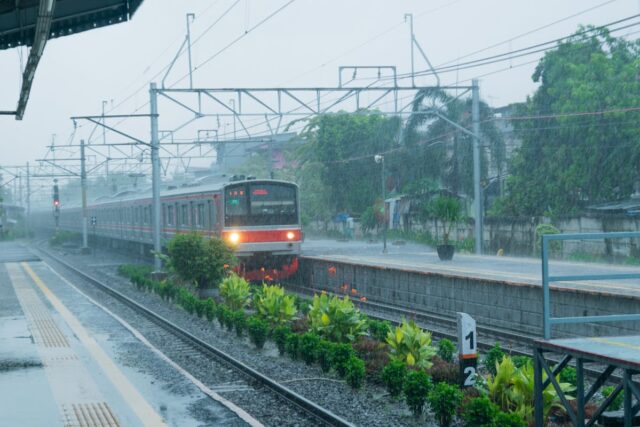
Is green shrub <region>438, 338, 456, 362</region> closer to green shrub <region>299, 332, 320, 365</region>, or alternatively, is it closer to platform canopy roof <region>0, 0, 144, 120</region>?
green shrub <region>299, 332, 320, 365</region>

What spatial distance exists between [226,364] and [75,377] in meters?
2.07

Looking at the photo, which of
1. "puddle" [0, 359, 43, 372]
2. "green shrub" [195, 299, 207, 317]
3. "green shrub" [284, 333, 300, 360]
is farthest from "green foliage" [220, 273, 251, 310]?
"puddle" [0, 359, 43, 372]

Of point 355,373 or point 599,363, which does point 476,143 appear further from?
point 599,363

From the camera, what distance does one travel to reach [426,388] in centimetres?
812

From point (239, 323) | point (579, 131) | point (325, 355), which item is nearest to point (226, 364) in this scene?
point (325, 355)

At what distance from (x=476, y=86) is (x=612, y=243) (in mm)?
5955

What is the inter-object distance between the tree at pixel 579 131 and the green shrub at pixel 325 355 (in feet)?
54.0

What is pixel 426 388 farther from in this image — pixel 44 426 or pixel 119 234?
pixel 119 234

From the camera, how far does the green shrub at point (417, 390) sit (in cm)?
811

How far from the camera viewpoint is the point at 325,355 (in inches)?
413

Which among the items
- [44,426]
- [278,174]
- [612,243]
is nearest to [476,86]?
[612,243]

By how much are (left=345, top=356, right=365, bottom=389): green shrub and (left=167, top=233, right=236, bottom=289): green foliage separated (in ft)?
34.4

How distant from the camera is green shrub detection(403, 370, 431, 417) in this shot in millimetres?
8111

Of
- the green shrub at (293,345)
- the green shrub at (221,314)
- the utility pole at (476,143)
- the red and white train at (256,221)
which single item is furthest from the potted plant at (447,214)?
the green shrub at (293,345)
